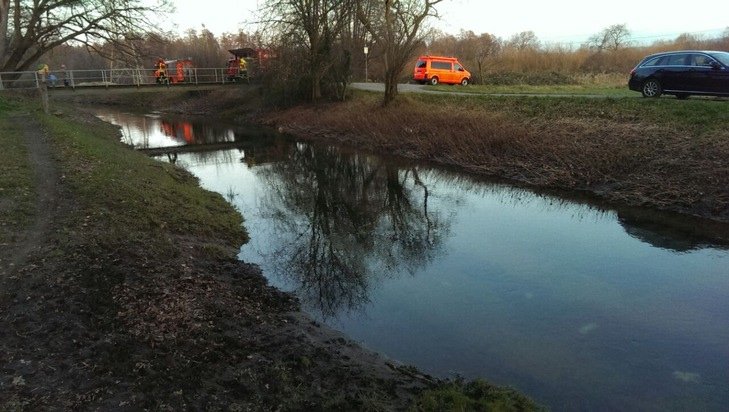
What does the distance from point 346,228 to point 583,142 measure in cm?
817

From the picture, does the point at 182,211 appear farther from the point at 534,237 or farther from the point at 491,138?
the point at 491,138

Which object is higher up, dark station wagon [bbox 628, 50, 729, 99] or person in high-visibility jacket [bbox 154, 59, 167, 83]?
person in high-visibility jacket [bbox 154, 59, 167, 83]

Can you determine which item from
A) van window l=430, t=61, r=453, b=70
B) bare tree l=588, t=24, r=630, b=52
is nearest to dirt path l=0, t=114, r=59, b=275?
van window l=430, t=61, r=453, b=70

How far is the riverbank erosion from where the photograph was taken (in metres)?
4.52

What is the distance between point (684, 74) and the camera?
15.6 metres

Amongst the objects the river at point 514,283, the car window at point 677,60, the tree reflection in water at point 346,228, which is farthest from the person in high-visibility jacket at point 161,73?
the car window at point 677,60

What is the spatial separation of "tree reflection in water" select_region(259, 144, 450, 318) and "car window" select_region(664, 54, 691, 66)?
8.50 m

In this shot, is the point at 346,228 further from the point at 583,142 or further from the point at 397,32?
the point at 397,32

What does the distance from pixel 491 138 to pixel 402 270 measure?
967 centimetres

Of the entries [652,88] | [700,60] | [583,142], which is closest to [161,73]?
[583,142]

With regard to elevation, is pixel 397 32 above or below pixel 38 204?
above

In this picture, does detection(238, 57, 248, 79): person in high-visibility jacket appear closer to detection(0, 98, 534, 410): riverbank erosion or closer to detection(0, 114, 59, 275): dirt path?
detection(0, 114, 59, 275): dirt path

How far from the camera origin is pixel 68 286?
6.17 m

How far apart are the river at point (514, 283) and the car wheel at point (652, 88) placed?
20.4 ft
